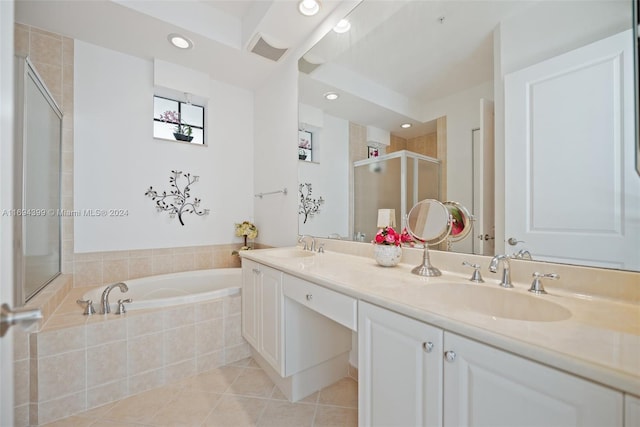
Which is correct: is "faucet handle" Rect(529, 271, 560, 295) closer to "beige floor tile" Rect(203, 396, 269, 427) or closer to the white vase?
the white vase

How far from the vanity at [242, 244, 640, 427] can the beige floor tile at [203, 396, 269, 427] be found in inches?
12.1

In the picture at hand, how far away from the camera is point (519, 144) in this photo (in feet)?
3.50

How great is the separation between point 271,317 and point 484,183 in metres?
1.32

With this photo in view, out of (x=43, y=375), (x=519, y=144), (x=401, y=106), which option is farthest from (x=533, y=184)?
(x=43, y=375)

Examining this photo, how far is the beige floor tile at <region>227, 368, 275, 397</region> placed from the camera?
1.71m

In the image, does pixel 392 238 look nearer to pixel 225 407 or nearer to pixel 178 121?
pixel 225 407

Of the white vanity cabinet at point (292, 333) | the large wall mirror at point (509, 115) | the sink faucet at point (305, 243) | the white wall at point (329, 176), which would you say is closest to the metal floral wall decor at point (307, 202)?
the white wall at point (329, 176)

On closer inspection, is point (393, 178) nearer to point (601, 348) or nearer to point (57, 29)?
point (601, 348)

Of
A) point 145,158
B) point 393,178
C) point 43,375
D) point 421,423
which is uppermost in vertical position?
point 145,158

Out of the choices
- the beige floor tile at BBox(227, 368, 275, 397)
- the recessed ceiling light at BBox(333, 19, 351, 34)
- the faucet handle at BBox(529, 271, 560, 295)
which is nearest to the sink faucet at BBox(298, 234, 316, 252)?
the beige floor tile at BBox(227, 368, 275, 397)

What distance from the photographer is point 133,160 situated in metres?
2.41

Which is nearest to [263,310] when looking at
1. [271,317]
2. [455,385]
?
[271,317]

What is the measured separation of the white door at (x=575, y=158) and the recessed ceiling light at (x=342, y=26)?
1158 mm

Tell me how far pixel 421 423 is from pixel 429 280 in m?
0.50
